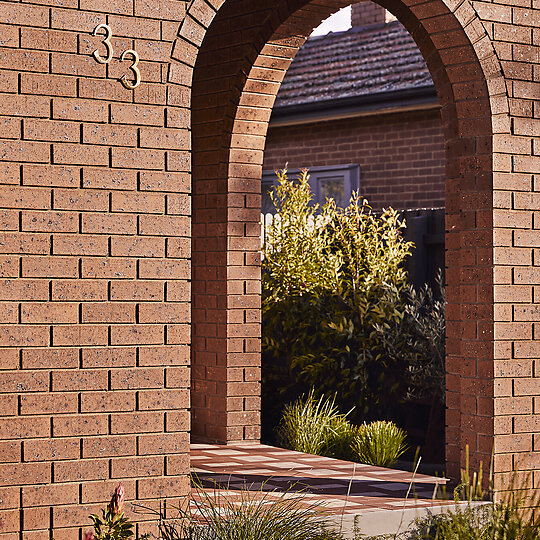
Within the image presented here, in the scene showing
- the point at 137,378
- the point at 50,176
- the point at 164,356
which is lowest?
the point at 137,378

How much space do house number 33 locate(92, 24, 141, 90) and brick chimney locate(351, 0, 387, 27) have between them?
10668 millimetres

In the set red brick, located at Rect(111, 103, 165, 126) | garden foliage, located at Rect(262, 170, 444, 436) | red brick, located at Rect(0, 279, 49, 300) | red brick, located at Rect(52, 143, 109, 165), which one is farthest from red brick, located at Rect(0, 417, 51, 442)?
garden foliage, located at Rect(262, 170, 444, 436)

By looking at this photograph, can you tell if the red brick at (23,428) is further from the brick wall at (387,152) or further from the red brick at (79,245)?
the brick wall at (387,152)

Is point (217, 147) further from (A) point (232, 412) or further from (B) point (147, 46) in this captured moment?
(B) point (147, 46)

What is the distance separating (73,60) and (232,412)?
4068mm

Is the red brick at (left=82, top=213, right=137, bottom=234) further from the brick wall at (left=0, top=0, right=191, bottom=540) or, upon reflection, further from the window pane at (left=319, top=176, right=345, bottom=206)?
the window pane at (left=319, top=176, right=345, bottom=206)

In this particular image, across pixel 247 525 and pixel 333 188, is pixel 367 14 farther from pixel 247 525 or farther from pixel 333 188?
pixel 247 525

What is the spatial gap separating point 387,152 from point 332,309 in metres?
4.13

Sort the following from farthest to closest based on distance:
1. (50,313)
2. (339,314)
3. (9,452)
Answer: (339,314)
(50,313)
(9,452)

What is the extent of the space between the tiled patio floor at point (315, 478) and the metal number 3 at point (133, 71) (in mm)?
2200

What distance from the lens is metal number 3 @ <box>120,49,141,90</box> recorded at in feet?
16.8

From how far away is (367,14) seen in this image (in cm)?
1555

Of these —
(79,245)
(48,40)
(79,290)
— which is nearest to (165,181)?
(79,245)

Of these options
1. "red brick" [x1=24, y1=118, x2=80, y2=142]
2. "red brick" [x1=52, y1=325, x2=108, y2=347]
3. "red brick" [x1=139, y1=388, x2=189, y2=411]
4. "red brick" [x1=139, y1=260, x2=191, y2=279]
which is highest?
"red brick" [x1=24, y1=118, x2=80, y2=142]
